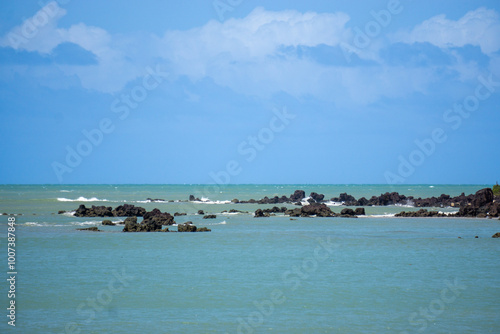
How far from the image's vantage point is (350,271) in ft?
68.0

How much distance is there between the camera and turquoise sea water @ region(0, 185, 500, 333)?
14008 mm

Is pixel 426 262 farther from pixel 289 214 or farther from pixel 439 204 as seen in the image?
pixel 439 204

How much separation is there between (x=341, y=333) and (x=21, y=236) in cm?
2298

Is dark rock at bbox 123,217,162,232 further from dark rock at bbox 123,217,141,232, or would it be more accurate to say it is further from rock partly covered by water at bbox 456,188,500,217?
rock partly covered by water at bbox 456,188,500,217

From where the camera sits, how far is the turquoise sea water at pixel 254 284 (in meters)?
14.0

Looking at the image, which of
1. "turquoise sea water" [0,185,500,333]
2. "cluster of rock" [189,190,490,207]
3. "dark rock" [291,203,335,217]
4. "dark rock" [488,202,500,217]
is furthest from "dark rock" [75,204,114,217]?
"cluster of rock" [189,190,490,207]

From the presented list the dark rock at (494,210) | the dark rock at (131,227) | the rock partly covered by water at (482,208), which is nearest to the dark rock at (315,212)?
the rock partly covered by water at (482,208)

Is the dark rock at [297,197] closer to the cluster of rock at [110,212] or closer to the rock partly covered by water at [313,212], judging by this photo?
the rock partly covered by water at [313,212]

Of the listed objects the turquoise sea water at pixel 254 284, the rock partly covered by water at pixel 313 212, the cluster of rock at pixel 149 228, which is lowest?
the turquoise sea water at pixel 254 284

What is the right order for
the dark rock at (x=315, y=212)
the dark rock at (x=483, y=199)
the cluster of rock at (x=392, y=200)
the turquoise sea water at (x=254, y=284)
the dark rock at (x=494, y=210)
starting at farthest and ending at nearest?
the cluster of rock at (x=392, y=200) → the dark rock at (x=315, y=212) → the dark rock at (x=483, y=199) → the dark rock at (x=494, y=210) → the turquoise sea water at (x=254, y=284)

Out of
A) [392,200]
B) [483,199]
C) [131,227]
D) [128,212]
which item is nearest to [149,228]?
[131,227]

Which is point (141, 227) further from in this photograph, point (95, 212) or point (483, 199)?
point (483, 199)

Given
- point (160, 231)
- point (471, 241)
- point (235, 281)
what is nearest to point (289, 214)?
point (160, 231)

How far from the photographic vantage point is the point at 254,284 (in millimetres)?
18406
